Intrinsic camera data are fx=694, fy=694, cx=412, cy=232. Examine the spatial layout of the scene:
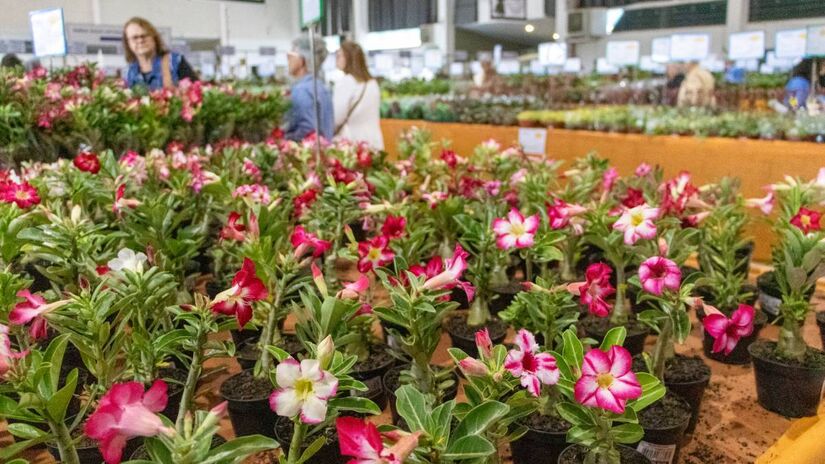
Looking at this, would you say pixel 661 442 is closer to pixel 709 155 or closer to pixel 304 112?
pixel 709 155

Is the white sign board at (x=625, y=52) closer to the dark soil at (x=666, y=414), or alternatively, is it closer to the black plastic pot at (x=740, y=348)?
the black plastic pot at (x=740, y=348)

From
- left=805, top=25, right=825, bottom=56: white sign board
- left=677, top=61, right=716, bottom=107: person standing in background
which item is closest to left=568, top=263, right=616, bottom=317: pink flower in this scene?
left=677, top=61, right=716, bottom=107: person standing in background

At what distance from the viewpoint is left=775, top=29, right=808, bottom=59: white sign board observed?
5.44 m

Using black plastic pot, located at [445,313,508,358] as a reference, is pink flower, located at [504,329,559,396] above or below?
above

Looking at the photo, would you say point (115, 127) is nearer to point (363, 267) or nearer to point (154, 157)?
point (154, 157)

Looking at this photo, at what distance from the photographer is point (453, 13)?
16234 millimetres

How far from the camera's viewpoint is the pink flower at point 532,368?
101 centimetres

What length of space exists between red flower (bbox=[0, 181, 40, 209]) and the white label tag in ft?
5.31

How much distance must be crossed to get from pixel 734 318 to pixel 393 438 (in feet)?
2.24

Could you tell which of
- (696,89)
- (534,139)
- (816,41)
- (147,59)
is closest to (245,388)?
(147,59)

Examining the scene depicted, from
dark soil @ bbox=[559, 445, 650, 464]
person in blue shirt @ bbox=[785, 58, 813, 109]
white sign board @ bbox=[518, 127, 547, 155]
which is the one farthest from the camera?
white sign board @ bbox=[518, 127, 547, 155]

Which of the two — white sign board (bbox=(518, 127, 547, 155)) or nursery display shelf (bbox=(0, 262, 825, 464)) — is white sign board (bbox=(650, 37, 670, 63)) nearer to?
white sign board (bbox=(518, 127, 547, 155))

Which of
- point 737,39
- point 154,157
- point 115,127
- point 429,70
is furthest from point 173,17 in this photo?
point 429,70

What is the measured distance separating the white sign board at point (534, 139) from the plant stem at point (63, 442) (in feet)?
13.5
